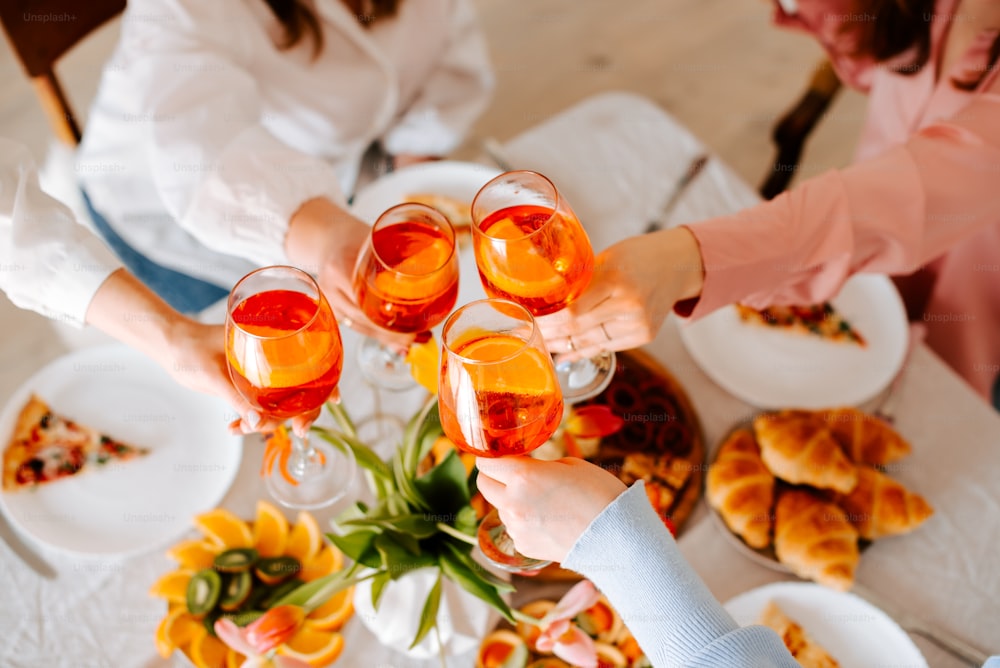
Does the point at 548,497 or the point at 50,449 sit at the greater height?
the point at 548,497

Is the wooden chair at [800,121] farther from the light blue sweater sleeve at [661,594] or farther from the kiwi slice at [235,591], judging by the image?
the kiwi slice at [235,591]

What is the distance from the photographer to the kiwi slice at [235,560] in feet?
3.09

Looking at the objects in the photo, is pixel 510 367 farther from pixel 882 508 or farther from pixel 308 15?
pixel 308 15

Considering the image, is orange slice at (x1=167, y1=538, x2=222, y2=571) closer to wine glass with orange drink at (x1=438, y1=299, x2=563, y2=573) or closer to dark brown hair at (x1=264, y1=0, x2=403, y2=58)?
wine glass with orange drink at (x1=438, y1=299, x2=563, y2=573)

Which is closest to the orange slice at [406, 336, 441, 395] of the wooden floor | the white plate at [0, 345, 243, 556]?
the white plate at [0, 345, 243, 556]

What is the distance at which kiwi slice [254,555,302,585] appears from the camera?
950 mm

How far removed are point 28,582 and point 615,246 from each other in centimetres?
81

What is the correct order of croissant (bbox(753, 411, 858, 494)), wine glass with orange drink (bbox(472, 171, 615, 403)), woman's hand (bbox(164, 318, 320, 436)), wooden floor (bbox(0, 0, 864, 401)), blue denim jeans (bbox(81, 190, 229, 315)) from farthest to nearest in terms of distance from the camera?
1. wooden floor (bbox(0, 0, 864, 401))
2. blue denim jeans (bbox(81, 190, 229, 315))
3. croissant (bbox(753, 411, 858, 494))
4. woman's hand (bbox(164, 318, 320, 436))
5. wine glass with orange drink (bbox(472, 171, 615, 403))

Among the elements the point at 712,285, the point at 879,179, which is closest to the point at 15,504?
the point at 712,285

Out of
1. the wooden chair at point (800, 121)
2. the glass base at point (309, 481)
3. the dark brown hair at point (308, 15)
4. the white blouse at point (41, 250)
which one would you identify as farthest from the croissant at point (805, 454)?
the dark brown hair at point (308, 15)

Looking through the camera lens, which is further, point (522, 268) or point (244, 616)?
point (244, 616)

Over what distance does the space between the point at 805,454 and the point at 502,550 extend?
16.5 inches

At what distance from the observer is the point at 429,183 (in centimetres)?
132

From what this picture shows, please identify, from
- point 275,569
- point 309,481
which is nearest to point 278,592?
point 275,569
